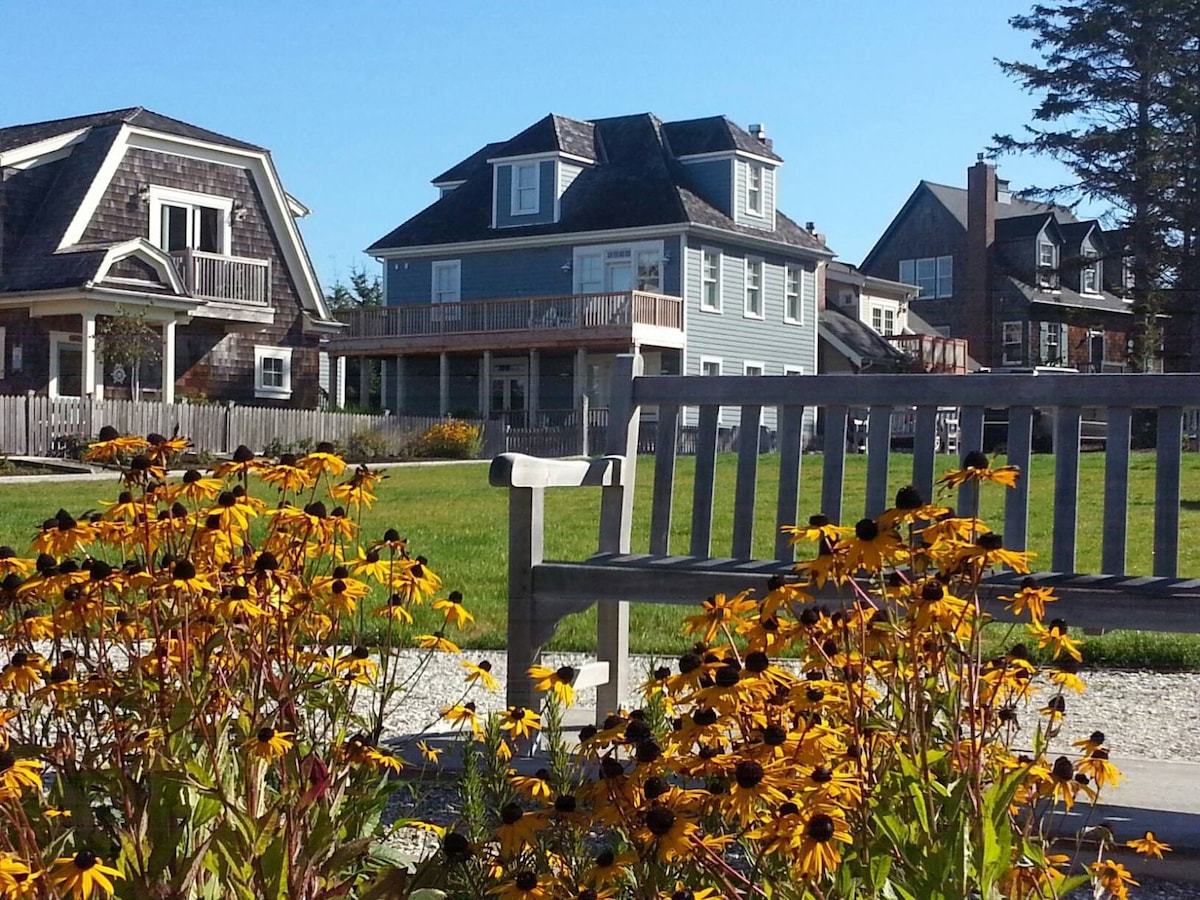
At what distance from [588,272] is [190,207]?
10349mm

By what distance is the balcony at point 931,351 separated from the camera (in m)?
47.3

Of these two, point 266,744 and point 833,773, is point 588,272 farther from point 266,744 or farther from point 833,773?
point 833,773

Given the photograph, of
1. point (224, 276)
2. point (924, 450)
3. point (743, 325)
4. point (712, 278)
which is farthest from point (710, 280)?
point (924, 450)

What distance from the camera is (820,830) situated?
1949 millimetres

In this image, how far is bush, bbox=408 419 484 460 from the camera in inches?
1168

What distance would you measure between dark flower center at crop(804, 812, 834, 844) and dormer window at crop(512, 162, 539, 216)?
3785cm

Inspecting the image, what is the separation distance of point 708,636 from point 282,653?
83 cm

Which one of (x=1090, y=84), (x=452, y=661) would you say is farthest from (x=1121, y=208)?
(x=452, y=661)

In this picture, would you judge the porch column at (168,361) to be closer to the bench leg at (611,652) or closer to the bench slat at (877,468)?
the bench leg at (611,652)

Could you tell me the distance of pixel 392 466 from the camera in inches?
976

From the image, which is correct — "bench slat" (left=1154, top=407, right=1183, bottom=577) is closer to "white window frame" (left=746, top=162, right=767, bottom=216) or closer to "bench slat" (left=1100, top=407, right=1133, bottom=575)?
"bench slat" (left=1100, top=407, right=1133, bottom=575)

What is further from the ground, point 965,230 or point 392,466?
point 965,230

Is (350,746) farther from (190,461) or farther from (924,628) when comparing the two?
(190,461)

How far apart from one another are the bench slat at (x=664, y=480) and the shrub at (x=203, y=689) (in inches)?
78.3
